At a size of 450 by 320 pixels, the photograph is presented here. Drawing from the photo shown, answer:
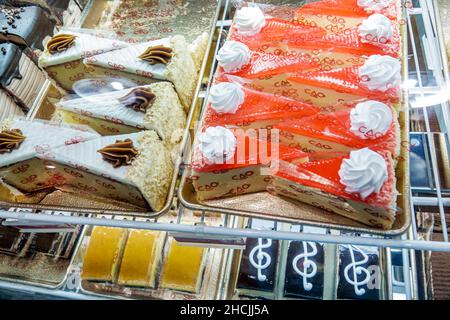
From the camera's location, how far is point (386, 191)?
5.70 feet

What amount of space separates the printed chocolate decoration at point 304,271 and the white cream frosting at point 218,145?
83cm

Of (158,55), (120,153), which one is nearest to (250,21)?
(158,55)

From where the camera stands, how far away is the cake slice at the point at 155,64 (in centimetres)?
241

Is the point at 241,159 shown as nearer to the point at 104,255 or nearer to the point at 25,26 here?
the point at 104,255

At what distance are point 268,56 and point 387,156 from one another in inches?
36.9

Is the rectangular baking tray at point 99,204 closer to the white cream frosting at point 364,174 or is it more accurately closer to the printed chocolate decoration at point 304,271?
the printed chocolate decoration at point 304,271

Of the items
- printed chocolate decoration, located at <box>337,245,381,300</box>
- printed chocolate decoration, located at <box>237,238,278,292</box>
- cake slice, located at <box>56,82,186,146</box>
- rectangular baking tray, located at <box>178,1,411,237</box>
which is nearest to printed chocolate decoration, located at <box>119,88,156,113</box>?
cake slice, located at <box>56,82,186,146</box>

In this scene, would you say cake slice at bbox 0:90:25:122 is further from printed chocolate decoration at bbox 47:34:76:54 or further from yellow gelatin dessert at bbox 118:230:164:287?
yellow gelatin dessert at bbox 118:230:164:287

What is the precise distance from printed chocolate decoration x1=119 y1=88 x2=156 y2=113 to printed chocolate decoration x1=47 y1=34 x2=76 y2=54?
0.75 m

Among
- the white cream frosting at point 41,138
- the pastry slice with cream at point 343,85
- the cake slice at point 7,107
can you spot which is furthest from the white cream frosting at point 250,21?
the cake slice at point 7,107

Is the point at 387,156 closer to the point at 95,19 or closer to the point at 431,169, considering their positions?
the point at 431,169

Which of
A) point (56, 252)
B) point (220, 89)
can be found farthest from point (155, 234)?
point (220, 89)

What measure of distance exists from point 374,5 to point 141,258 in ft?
7.15
